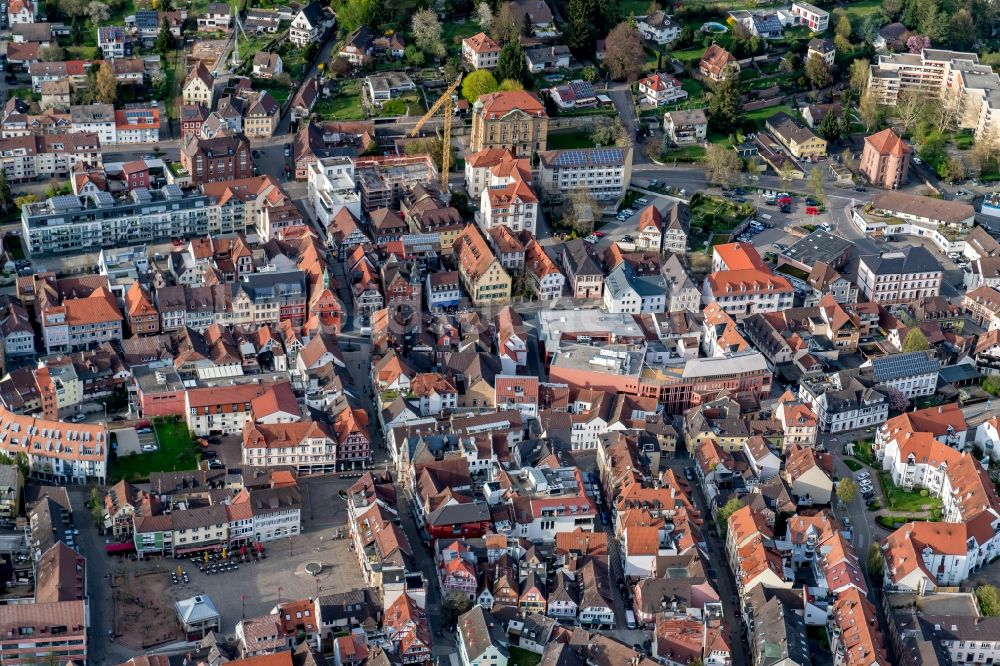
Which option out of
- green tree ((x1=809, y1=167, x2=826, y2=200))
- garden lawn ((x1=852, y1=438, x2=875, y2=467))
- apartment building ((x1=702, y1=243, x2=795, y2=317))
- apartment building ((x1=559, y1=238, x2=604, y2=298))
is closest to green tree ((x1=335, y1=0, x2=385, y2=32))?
apartment building ((x1=559, y1=238, x2=604, y2=298))

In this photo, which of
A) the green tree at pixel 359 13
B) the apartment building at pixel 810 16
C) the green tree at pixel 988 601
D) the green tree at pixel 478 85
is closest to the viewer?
the green tree at pixel 988 601

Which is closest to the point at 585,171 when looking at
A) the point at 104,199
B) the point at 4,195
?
the point at 104,199

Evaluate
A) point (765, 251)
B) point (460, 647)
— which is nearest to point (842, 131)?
point (765, 251)

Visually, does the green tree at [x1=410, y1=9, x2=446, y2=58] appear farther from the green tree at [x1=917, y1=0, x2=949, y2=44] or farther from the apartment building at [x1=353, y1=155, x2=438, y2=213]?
the green tree at [x1=917, y1=0, x2=949, y2=44]

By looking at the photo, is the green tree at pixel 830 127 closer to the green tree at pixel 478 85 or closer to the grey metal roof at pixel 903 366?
the green tree at pixel 478 85

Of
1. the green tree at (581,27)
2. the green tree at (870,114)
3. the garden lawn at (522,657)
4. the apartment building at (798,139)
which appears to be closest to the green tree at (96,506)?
the garden lawn at (522,657)

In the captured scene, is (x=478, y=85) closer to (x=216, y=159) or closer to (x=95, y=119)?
(x=216, y=159)
